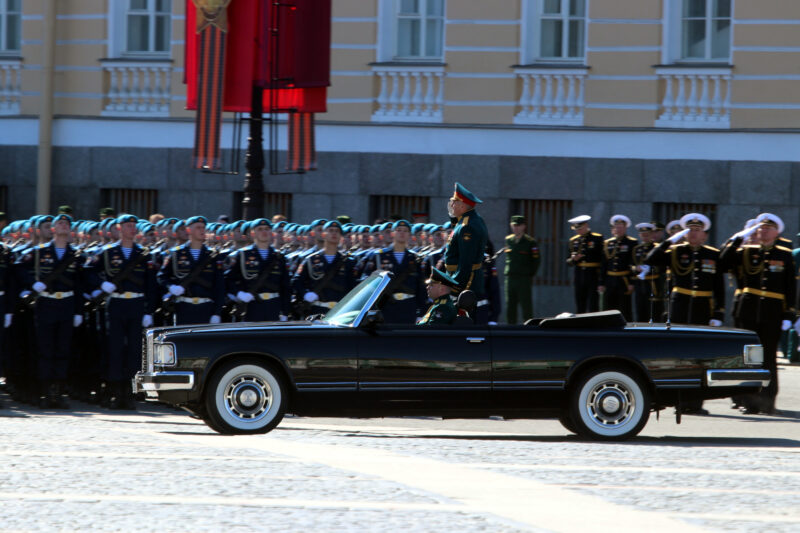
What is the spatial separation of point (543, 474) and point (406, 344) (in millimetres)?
2166

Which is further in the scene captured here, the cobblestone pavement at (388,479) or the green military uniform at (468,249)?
the green military uniform at (468,249)

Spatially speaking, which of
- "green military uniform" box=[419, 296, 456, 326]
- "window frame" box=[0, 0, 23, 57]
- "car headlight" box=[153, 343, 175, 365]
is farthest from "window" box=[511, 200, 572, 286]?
"car headlight" box=[153, 343, 175, 365]

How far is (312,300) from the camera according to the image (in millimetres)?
14586

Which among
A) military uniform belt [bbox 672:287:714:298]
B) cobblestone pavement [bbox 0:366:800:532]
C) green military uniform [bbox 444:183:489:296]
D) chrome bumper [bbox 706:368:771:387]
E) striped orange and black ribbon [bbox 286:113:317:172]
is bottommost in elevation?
cobblestone pavement [bbox 0:366:800:532]

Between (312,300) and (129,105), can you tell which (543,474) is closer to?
(312,300)

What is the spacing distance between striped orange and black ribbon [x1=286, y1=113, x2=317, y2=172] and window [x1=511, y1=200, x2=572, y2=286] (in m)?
3.66

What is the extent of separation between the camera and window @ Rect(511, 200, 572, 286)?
2314cm

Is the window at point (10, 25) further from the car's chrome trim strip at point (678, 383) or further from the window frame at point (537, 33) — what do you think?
the car's chrome trim strip at point (678, 383)

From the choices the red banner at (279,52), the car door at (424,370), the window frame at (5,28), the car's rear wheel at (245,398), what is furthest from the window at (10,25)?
the car door at (424,370)

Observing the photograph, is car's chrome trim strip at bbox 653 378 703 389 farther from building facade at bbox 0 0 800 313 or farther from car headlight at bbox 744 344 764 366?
building facade at bbox 0 0 800 313

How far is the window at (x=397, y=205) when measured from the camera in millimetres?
23734

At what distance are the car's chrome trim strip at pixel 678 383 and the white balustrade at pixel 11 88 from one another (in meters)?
16.9

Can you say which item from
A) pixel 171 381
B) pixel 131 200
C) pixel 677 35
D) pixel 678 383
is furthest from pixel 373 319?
pixel 131 200

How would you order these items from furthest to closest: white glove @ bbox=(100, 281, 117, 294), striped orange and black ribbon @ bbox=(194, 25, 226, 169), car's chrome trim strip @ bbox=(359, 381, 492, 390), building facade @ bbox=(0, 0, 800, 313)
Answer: building facade @ bbox=(0, 0, 800, 313) < striped orange and black ribbon @ bbox=(194, 25, 226, 169) < white glove @ bbox=(100, 281, 117, 294) < car's chrome trim strip @ bbox=(359, 381, 492, 390)
